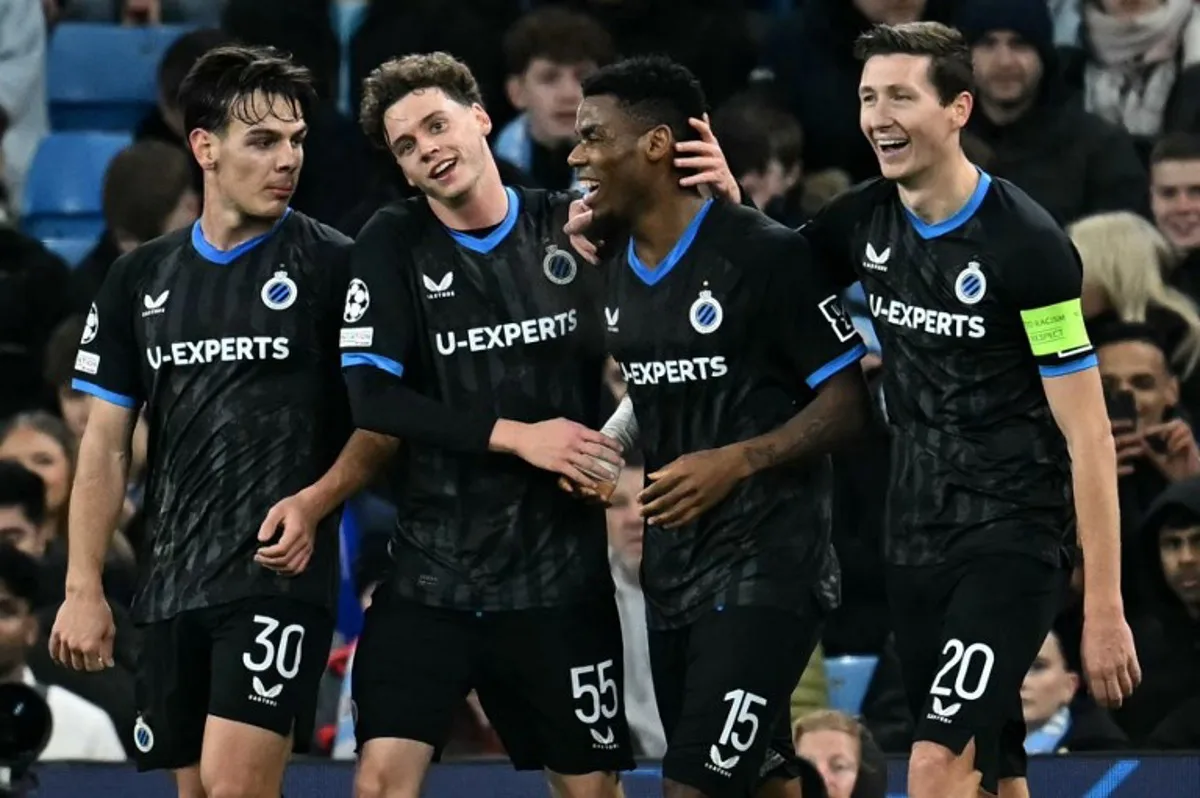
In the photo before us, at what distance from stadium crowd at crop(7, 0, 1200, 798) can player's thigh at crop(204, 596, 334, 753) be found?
152 cm

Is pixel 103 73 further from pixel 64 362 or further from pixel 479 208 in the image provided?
pixel 479 208

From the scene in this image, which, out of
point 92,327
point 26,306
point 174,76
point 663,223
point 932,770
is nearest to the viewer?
point 932,770

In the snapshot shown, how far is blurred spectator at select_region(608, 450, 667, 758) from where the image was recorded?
894 cm

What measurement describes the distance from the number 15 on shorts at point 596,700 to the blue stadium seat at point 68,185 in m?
5.19

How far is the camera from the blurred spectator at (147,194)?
34.3 feet

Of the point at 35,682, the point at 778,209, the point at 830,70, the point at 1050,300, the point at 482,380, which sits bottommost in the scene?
the point at 35,682

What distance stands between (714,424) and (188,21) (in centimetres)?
591

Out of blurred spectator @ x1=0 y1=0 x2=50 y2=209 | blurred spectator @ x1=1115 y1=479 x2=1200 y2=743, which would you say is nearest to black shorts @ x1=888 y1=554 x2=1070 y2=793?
blurred spectator @ x1=1115 y1=479 x2=1200 y2=743

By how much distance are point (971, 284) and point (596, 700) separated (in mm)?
1438

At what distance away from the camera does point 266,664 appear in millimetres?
7129

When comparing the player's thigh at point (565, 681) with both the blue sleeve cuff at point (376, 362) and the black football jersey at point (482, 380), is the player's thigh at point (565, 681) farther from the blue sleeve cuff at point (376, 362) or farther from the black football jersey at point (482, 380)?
the blue sleeve cuff at point (376, 362)

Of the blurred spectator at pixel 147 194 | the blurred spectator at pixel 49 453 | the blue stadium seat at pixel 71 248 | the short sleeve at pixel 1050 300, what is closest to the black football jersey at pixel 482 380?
the short sleeve at pixel 1050 300

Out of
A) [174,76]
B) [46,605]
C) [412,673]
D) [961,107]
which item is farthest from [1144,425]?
[174,76]

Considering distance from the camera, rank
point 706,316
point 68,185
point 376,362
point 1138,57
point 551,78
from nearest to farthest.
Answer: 1. point 706,316
2. point 376,362
3. point 551,78
4. point 1138,57
5. point 68,185
